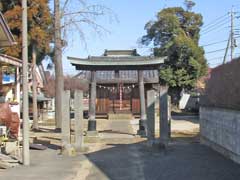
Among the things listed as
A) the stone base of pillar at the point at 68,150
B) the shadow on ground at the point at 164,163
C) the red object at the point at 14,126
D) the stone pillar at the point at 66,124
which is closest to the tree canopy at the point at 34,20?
the red object at the point at 14,126

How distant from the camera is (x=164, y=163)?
1449cm

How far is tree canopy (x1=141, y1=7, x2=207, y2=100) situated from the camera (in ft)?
187

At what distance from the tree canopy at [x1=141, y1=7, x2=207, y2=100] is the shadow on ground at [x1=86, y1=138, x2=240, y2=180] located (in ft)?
125

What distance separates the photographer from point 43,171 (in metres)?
13.2

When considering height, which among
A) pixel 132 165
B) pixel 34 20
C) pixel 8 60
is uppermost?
pixel 34 20

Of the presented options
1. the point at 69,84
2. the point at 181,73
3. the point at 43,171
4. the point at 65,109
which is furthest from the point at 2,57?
the point at 69,84

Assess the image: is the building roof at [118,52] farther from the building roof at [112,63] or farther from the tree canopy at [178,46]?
the building roof at [112,63]

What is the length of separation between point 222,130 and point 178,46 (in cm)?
4175

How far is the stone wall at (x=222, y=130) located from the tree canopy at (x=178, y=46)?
37297 millimetres

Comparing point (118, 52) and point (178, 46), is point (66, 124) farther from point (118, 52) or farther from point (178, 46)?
point (178, 46)

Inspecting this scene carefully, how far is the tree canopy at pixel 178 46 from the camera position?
5691 centimetres

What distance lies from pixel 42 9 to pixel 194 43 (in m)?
30.5

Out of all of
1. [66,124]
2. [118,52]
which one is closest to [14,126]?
[66,124]

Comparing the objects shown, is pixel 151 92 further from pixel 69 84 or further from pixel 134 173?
pixel 69 84
